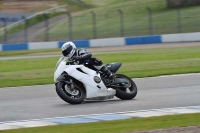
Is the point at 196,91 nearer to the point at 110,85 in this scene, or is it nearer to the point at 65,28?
the point at 110,85

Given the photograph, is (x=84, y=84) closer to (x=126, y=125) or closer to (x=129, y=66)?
(x=126, y=125)

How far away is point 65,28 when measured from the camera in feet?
125

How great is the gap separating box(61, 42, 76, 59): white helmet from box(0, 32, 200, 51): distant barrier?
2322cm

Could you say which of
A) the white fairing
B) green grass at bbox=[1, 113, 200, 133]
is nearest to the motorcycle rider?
A: the white fairing

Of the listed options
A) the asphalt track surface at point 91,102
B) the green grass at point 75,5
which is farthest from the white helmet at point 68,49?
the green grass at point 75,5

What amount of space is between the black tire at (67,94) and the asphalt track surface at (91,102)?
0.40 ft

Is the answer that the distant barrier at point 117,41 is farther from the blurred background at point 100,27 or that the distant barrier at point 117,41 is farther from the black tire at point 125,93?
the black tire at point 125,93

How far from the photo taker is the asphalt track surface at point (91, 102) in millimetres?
10328

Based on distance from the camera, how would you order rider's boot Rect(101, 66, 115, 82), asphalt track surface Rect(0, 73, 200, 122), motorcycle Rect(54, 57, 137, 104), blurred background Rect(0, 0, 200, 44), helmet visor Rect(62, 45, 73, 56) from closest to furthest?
1. asphalt track surface Rect(0, 73, 200, 122)
2. motorcycle Rect(54, 57, 137, 104)
3. helmet visor Rect(62, 45, 73, 56)
4. rider's boot Rect(101, 66, 115, 82)
5. blurred background Rect(0, 0, 200, 44)

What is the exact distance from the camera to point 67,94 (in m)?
11.1

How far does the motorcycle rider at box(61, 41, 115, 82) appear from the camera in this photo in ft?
36.6

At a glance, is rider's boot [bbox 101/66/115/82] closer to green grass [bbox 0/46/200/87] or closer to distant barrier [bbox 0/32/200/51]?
green grass [bbox 0/46/200/87]

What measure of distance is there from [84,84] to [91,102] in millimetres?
639

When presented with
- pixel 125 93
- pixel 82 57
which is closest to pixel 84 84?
pixel 82 57
